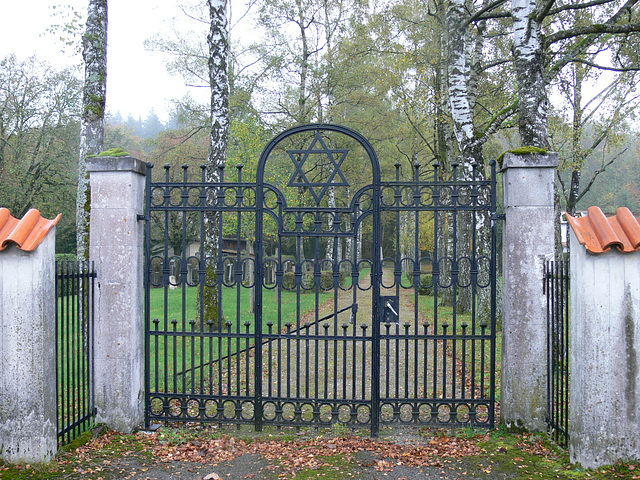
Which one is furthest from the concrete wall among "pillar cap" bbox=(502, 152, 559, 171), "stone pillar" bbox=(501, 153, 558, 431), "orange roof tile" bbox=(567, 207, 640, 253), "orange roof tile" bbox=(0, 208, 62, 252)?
"orange roof tile" bbox=(0, 208, 62, 252)

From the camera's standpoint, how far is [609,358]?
423cm

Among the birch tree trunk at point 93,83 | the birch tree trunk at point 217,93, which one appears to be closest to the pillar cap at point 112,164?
the birch tree trunk at point 93,83

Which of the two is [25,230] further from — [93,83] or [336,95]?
[336,95]

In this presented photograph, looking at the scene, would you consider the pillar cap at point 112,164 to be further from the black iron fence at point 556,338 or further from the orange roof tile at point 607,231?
the black iron fence at point 556,338

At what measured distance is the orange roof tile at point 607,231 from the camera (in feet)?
13.6

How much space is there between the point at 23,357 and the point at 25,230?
1179mm

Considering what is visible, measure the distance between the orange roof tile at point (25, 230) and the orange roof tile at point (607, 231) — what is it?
4.73 metres

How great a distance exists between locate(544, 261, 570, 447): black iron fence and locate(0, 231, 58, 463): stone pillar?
16.5ft

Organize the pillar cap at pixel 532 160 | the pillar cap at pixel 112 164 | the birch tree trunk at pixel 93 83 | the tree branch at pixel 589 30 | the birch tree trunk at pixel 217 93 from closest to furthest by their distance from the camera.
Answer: the pillar cap at pixel 532 160
the pillar cap at pixel 112 164
the tree branch at pixel 589 30
the birch tree trunk at pixel 93 83
the birch tree trunk at pixel 217 93

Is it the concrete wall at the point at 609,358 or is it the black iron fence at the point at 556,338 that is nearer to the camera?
the concrete wall at the point at 609,358

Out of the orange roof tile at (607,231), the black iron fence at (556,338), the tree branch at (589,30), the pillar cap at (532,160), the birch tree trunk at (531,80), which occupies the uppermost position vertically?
the tree branch at (589,30)

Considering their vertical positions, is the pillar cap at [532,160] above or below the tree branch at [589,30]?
below

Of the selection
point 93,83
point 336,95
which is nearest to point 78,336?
point 93,83

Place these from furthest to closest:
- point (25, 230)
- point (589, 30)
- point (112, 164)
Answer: point (589, 30) < point (112, 164) < point (25, 230)
